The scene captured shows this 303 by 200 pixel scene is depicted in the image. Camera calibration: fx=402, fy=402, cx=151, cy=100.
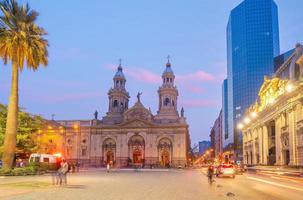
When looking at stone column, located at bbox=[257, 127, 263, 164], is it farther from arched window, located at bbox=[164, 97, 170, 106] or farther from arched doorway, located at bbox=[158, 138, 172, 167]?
arched window, located at bbox=[164, 97, 170, 106]

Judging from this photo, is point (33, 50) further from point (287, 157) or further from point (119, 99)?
point (119, 99)

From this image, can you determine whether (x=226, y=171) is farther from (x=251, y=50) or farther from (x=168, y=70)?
(x=251, y=50)

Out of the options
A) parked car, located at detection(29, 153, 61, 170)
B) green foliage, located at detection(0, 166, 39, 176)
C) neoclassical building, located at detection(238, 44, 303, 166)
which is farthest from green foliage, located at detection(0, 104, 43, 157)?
neoclassical building, located at detection(238, 44, 303, 166)

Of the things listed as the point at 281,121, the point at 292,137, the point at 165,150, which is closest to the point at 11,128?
the point at 292,137

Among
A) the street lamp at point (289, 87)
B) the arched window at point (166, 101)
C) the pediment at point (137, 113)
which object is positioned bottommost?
the street lamp at point (289, 87)

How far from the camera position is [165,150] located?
116 metres

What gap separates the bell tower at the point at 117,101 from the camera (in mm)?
123250

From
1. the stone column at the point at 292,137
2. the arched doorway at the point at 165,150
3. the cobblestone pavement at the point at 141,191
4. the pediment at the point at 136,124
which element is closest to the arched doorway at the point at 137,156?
the arched doorway at the point at 165,150

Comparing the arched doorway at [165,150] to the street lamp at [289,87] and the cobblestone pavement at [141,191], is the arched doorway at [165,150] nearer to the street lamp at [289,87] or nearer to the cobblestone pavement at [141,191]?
the street lamp at [289,87]

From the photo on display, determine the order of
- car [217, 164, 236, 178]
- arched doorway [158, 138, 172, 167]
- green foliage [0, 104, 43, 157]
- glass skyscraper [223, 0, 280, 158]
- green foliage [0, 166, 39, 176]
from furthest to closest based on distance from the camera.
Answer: glass skyscraper [223, 0, 280, 158] → arched doorway [158, 138, 172, 167] → green foliage [0, 104, 43, 157] → car [217, 164, 236, 178] → green foliage [0, 166, 39, 176]

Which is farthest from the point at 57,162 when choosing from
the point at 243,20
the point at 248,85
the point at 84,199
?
the point at 243,20

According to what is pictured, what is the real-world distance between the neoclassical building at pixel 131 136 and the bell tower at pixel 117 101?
0.55 m

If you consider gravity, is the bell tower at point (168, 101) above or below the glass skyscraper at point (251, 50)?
below

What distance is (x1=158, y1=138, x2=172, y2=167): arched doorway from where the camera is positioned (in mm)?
115188
